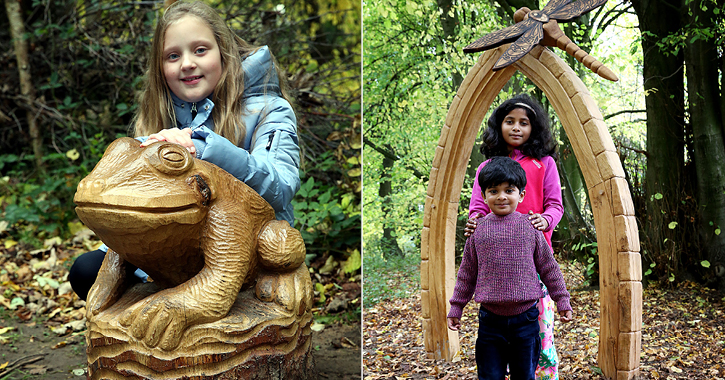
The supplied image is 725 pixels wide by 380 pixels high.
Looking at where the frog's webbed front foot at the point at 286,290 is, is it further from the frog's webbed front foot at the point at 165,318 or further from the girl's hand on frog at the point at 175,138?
the girl's hand on frog at the point at 175,138

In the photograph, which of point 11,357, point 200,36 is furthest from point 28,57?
point 200,36

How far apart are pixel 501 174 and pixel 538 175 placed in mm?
326

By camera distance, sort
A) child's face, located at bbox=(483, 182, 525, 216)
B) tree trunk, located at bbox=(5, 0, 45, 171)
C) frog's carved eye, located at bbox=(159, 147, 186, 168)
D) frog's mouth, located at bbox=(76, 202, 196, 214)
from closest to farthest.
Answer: frog's mouth, located at bbox=(76, 202, 196, 214) < frog's carved eye, located at bbox=(159, 147, 186, 168) < child's face, located at bbox=(483, 182, 525, 216) < tree trunk, located at bbox=(5, 0, 45, 171)

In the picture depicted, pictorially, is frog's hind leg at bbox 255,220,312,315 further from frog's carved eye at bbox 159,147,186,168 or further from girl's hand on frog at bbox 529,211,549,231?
girl's hand on frog at bbox 529,211,549,231

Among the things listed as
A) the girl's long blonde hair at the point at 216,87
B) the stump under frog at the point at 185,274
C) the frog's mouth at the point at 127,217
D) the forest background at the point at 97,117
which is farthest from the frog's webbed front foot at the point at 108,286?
the forest background at the point at 97,117

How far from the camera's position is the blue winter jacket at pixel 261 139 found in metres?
2.20

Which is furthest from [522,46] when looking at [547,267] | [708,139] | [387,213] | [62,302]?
[62,302]

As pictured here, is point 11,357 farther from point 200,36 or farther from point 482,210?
point 482,210

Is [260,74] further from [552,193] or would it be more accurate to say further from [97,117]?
[97,117]

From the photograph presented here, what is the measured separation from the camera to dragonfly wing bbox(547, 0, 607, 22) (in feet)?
7.35

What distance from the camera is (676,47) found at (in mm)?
2506

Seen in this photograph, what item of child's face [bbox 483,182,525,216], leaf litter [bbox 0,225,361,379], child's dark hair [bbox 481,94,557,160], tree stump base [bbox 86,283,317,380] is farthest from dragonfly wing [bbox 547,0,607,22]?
leaf litter [bbox 0,225,361,379]

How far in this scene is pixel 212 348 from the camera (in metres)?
1.99

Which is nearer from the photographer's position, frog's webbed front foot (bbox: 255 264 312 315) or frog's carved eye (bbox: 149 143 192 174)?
frog's carved eye (bbox: 149 143 192 174)
